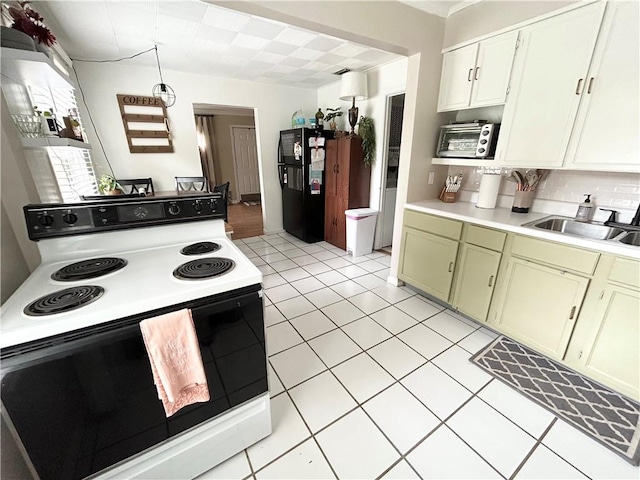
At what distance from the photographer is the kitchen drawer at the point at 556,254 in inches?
60.3

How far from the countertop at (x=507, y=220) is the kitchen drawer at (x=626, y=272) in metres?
0.04

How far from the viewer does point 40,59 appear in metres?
1.20

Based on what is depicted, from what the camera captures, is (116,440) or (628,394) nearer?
(116,440)

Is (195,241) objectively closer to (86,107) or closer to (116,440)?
(116,440)

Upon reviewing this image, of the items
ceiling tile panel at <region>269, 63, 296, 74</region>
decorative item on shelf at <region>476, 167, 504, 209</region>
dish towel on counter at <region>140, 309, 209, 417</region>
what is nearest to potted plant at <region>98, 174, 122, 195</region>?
dish towel on counter at <region>140, 309, 209, 417</region>

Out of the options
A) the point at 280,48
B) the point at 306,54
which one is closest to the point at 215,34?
the point at 280,48

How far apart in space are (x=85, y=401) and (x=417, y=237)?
8.12ft

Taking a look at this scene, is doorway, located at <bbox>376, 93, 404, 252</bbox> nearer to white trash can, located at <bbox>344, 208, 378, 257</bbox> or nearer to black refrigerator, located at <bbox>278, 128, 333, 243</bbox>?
white trash can, located at <bbox>344, 208, 378, 257</bbox>

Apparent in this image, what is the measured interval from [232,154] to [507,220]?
675 centimetres

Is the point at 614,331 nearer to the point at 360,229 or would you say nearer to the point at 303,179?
the point at 360,229

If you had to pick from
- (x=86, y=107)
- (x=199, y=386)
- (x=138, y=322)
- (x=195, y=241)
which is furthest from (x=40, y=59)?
(x=86, y=107)

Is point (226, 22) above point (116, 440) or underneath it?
above

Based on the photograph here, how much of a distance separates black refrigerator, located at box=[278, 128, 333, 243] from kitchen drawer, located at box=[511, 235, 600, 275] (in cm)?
271

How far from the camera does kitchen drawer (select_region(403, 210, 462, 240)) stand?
7.18ft
